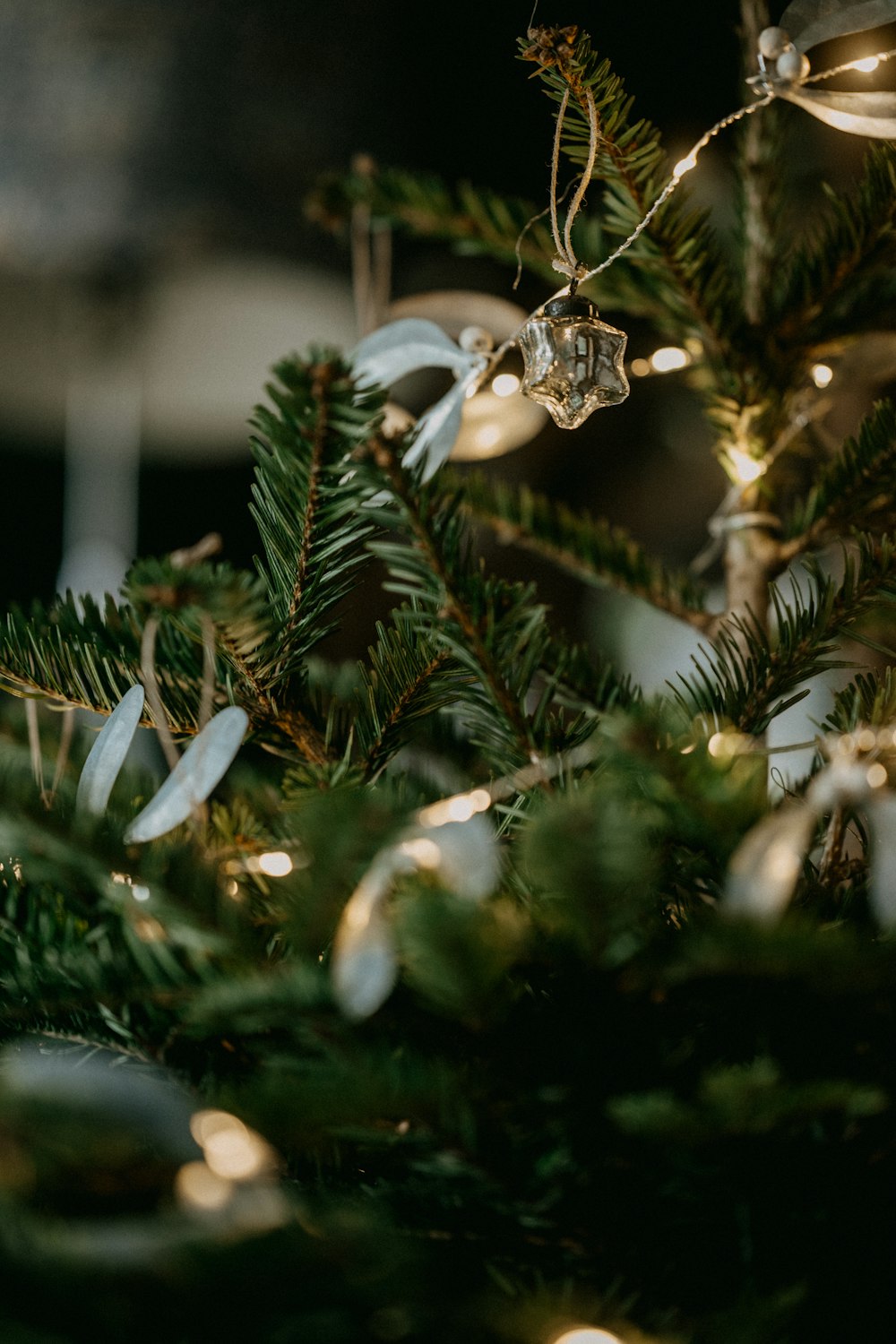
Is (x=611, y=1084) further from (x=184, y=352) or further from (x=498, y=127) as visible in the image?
(x=184, y=352)

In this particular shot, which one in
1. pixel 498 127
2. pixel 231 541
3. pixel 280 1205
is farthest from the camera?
pixel 231 541

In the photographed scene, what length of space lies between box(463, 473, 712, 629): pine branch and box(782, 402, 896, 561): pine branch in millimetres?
59

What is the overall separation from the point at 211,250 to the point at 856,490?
2.64 ft

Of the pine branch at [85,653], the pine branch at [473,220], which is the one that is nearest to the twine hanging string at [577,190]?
the pine branch at [473,220]

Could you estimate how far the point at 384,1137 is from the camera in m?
0.25

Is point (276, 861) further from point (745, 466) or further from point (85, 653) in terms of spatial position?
point (745, 466)

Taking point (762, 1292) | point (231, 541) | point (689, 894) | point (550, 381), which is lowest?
point (762, 1292)

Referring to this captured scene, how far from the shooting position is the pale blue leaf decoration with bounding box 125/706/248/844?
30cm

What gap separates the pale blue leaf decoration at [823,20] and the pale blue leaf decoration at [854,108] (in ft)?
0.12

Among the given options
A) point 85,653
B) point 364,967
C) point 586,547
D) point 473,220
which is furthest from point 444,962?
point 473,220

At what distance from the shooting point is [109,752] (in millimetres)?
349

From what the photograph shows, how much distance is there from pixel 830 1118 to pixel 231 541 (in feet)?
3.02

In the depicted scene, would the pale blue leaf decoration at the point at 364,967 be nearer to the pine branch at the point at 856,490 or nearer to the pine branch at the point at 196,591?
the pine branch at the point at 196,591

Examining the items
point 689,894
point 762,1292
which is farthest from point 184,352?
point 762,1292
